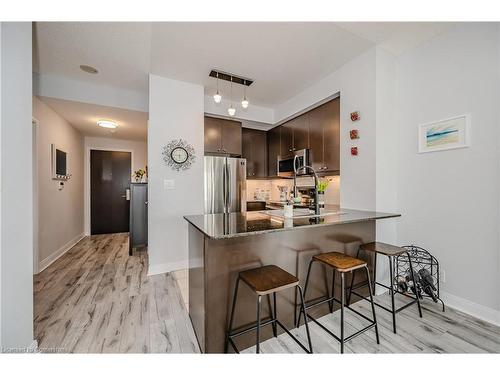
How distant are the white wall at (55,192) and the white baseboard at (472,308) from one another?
4920 mm

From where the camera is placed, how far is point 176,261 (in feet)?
10.1

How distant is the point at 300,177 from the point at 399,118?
6.20ft

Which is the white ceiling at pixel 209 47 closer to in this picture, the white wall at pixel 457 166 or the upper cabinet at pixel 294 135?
the white wall at pixel 457 166

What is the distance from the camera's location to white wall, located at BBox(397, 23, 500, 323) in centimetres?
181

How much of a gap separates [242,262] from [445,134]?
229 cm

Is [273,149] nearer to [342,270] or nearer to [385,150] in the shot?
[385,150]

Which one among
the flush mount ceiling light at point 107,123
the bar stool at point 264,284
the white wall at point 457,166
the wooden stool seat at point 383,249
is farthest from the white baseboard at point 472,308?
the flush mount ceiling light at point 107,123

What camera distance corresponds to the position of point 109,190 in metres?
5.28

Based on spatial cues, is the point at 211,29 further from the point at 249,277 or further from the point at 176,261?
the point at 176,261

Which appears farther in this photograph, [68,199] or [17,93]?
[68,199]

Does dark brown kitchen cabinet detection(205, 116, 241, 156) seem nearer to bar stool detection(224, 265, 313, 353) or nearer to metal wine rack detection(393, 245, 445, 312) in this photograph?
bar stool detection(224, 265, 313, 353)

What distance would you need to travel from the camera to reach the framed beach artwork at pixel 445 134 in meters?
1.94
